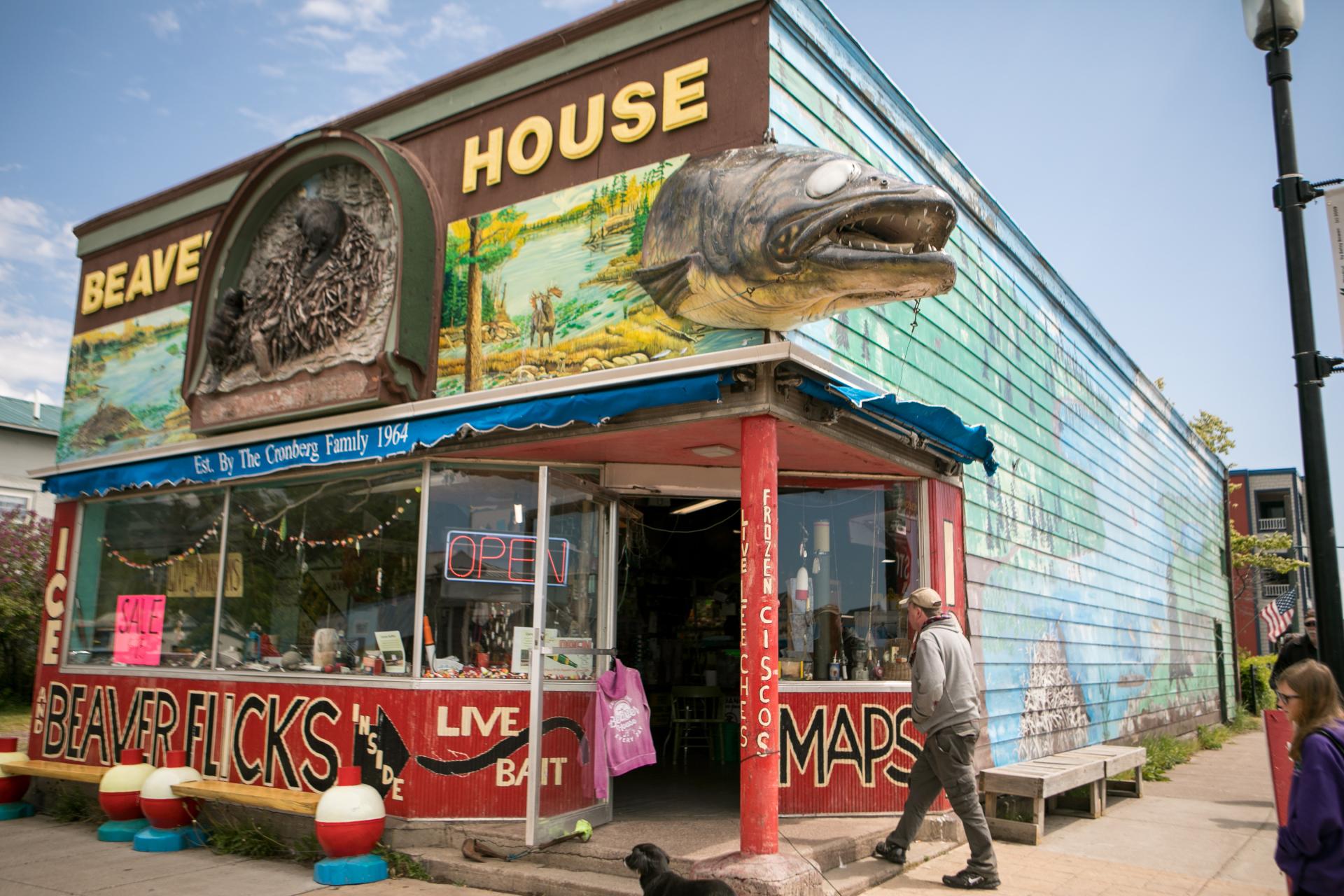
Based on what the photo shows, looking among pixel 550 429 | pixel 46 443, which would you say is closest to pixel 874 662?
pixel 550 429

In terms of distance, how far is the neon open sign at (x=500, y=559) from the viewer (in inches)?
285

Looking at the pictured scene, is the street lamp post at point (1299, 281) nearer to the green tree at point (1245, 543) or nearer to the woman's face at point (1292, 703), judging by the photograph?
the woman's face at point (1292, 703)

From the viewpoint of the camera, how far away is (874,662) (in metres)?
7.64

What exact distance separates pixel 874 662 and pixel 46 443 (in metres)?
19.2

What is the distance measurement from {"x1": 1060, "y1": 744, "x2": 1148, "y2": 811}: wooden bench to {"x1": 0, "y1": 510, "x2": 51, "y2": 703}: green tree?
52.3 feet

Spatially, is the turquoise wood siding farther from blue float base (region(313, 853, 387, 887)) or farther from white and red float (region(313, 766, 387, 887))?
blue float base (region(313, 853, 387, 887))

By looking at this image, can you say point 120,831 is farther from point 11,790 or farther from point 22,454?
point 22,454

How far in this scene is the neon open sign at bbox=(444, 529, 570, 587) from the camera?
7.25 metres

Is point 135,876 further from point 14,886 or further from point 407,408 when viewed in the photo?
point 407,408

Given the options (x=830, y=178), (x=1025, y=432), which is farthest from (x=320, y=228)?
(x=1025, y=432)

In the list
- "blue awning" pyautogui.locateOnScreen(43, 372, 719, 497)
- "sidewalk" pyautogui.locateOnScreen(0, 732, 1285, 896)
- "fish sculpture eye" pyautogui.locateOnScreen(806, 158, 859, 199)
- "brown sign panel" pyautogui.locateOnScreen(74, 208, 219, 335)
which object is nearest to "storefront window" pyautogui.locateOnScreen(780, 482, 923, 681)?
"sidewalk" pyautogui.locateOnScreen(0, 732, 1285, 896)

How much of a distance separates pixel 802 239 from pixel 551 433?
2231 mm

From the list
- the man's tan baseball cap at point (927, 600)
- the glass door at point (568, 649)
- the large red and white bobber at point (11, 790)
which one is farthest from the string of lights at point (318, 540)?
the man's tan baseball cap at point (927, 600)

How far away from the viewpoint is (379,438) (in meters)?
7.59
